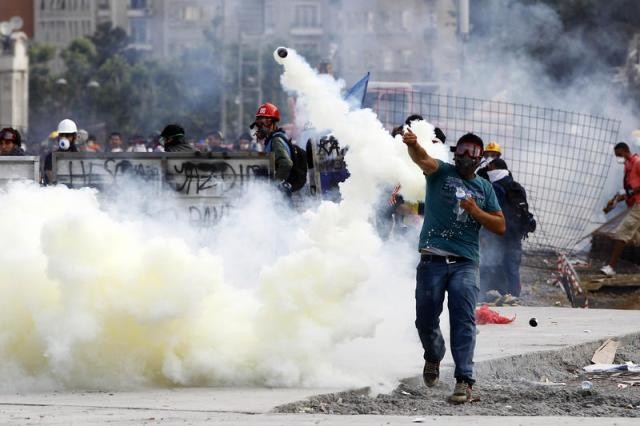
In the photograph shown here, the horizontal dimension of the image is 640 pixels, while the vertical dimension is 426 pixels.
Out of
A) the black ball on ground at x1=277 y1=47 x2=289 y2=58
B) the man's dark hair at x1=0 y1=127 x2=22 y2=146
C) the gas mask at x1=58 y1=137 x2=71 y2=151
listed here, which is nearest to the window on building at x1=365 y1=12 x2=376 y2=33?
the gas mask at x1=58 y1=137 x2=71 y2=151

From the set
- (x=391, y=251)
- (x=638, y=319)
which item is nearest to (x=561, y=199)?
(x=638, y=319)

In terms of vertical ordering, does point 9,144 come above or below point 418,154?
below

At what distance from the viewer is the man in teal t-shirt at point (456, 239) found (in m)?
8.89

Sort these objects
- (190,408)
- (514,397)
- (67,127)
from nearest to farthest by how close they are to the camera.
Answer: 1. (190,408)
2. (514,397)
3. (67,127)

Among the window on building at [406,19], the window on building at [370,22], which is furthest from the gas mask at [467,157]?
the window on building at [406,19]

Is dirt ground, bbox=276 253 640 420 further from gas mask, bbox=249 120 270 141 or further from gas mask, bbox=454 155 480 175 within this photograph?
gas mask, bbox=249 120 270 141

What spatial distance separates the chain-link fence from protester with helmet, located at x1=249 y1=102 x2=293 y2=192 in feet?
22.2

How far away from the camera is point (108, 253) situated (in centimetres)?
926

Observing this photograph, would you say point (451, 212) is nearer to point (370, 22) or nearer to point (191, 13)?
point (370, 22)

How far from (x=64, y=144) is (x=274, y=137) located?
2.90 meters

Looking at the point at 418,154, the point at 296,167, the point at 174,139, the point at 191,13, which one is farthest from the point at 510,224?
the point at 191,13

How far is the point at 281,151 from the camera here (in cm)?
1270

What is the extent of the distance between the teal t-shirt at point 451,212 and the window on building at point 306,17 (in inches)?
3747

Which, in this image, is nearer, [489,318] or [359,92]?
[489,318]
